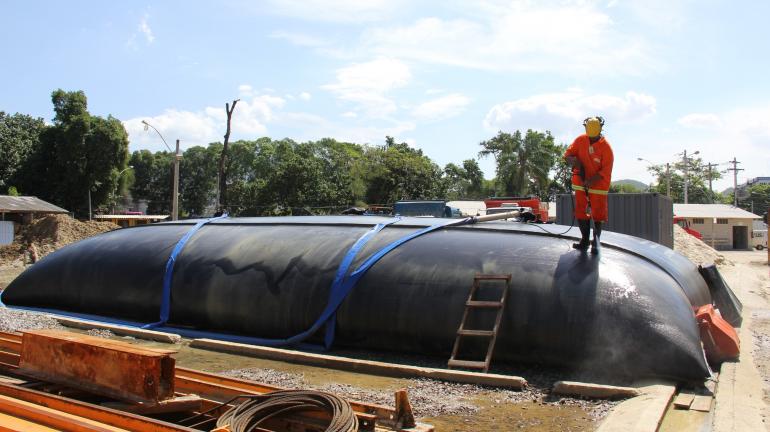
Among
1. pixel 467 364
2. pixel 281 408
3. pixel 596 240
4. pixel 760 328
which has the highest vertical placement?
pixel 596 240

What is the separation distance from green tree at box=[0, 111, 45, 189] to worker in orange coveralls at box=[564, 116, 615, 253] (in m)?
46.5

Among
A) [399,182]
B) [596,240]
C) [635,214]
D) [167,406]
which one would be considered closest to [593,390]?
[596,240]

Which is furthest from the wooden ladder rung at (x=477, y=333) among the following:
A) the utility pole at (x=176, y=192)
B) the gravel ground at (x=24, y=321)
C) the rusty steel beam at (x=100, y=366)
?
the utility pole at (x=176, y=192)

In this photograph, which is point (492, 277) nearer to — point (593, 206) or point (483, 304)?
point (483, 304)

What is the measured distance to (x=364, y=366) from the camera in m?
6.96

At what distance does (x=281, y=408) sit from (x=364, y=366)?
2433mm

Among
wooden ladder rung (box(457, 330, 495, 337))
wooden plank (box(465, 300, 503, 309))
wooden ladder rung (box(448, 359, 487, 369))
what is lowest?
wooden ladder rung (box(448, 359, 487, 369))

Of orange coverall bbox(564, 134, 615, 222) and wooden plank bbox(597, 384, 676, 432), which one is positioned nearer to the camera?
wooden plank bbox(597, 384, 676, 432)

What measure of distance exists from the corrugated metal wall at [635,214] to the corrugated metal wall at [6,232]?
23.6m

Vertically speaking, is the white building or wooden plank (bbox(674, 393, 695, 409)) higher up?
the white building

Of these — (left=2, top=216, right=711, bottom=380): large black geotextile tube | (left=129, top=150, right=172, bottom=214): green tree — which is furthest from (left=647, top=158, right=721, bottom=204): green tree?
(left=2, top=216, right=711, bottom=380): large black geotextile tube

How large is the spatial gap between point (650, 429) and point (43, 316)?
921 cm

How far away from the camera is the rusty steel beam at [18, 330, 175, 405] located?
15.9 ft

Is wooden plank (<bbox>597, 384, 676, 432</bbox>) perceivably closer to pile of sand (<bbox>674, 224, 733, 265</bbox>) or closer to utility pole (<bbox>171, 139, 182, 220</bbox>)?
pile of sand (<bbox>674, 224, 733, 265</bbox>)
